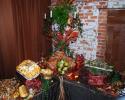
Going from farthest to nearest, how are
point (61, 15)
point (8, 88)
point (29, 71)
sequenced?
point (61, 15), point (8, 88), point (29, 71)

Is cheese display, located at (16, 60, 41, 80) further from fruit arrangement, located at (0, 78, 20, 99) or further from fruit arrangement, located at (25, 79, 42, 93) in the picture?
fruit arrangement, located at (0, 78, 20, 99)

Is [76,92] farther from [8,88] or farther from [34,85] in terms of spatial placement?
[8,88]

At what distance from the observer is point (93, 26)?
3844 mm

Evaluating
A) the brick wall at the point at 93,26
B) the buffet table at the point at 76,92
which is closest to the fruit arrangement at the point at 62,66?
the buffet table at the point at 76,92

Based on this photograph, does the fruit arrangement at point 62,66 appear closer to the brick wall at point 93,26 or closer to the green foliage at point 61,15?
the green foliage at point 61,15

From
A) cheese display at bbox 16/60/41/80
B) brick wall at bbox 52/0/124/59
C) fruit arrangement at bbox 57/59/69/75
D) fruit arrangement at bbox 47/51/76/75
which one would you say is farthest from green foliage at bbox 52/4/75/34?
cheese display at bbox 16/60/41/80

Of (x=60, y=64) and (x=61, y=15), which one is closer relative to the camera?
(x=60, y=64)

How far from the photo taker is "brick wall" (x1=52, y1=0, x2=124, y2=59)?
3691 millimetres

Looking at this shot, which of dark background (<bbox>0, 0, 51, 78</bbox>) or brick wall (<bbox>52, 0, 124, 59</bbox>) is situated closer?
dark background (<bbox>0, 0, 51, 78</bbox>)

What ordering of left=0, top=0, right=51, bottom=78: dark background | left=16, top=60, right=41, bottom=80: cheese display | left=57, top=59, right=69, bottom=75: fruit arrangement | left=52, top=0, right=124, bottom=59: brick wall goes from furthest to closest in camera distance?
left=52, top=0, right=124, bottom=59: brick wall
left=0, top=0, right=51, bottom=78: dark background
left=57, top=59, right=69, bottom=75: fruit arrangement
left=16, top=60, right=41, bottom=80: cheese display

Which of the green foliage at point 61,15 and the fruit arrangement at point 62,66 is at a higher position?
the green foliage at point 61,15

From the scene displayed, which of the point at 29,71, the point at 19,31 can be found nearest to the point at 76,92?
the point at 29,71

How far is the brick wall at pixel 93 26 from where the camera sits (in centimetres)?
369

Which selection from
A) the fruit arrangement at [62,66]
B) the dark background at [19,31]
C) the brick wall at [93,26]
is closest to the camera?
the fruit arrangement at [62,66]
